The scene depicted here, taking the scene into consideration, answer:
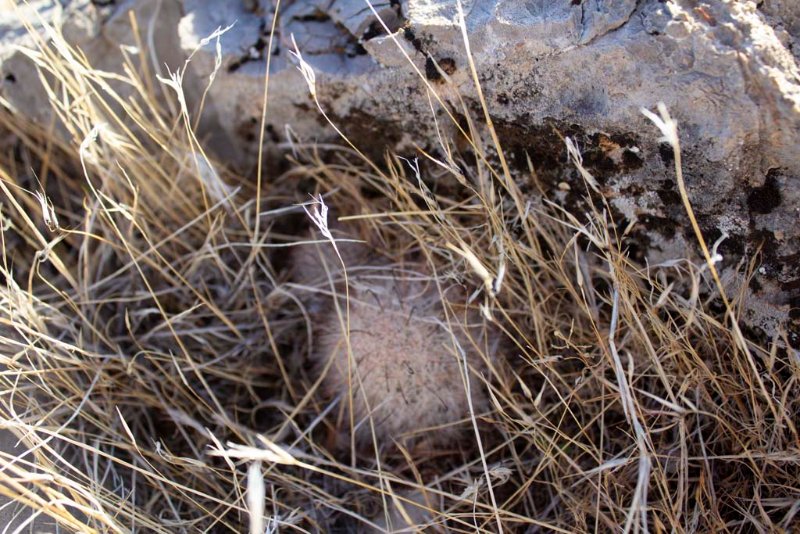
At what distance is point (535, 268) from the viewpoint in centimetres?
138

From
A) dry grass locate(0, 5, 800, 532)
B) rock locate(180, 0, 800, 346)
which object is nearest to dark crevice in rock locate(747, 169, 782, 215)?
rock locate(180, 0, 800, 346)

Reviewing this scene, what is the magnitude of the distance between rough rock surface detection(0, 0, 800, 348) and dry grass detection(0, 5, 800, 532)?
0.23ft

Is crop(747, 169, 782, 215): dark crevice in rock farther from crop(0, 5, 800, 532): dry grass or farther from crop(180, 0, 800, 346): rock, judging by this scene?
crop(0, 5, 800, 532): dry grass

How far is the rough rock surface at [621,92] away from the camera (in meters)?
1.04

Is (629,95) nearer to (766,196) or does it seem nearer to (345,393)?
(766,196)

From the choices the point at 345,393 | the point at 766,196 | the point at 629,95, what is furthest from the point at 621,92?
the point at 345,393

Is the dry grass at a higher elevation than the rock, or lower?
lower

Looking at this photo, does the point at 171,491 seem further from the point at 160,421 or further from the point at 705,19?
the point at 705,19

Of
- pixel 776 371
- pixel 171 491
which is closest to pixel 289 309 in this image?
pixel 171 491

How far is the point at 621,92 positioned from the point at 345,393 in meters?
0.74

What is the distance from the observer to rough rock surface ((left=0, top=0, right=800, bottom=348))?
3.41ft

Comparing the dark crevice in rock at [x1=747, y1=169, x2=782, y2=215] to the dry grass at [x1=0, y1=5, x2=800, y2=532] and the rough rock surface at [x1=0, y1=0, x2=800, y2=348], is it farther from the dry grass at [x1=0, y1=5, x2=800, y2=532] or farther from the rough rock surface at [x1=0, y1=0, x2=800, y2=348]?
the dry grass at [x1=0, y1=5, x2=800, y2=532]

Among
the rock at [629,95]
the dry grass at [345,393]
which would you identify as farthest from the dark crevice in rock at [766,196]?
the dry grass at [345,393]

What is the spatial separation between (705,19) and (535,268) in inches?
21.0
